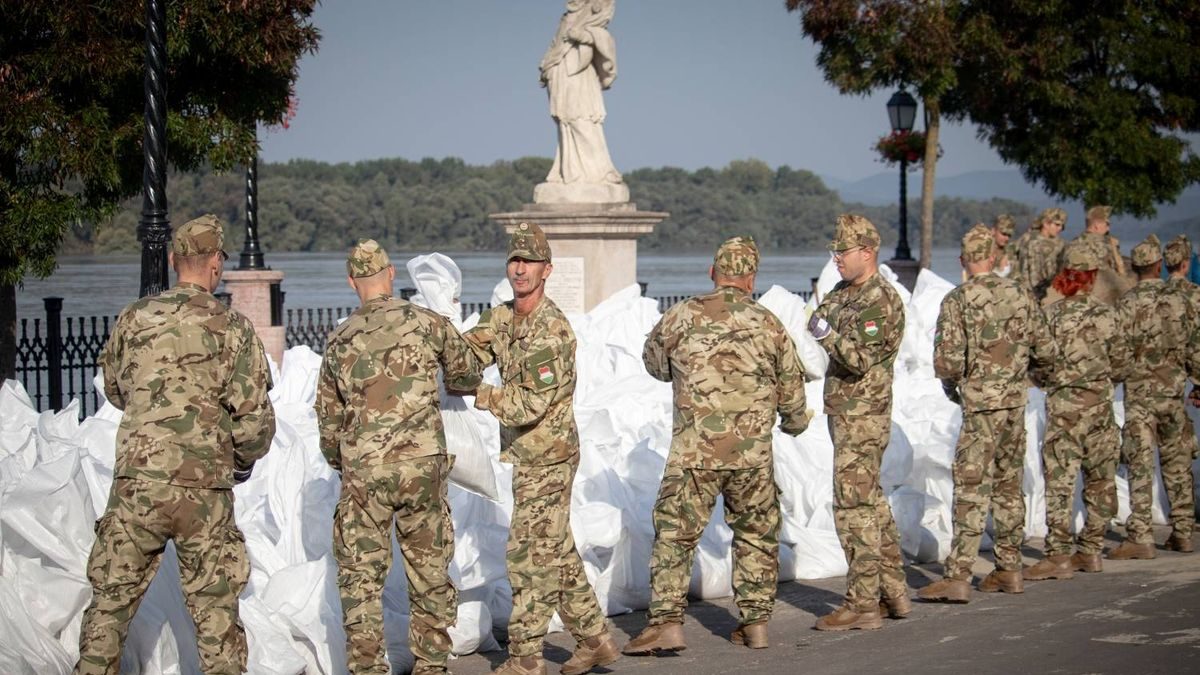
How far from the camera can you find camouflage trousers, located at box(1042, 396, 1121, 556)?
9.45 metres

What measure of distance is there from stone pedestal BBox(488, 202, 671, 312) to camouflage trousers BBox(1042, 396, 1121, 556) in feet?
24.7

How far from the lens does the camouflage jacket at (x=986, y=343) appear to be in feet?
28.5

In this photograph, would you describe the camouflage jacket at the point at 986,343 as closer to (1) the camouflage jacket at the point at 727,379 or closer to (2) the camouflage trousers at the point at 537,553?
(1) the camouflage jacket at the point at 727,379

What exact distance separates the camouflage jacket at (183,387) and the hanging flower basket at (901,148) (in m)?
18.9

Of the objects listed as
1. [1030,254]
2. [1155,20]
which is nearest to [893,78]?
[1155,20]

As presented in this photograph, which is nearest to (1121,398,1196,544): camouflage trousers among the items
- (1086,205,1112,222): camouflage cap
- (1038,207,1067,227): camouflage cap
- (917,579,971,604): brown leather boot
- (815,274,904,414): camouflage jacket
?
(917,579,971,604): brown leather boot

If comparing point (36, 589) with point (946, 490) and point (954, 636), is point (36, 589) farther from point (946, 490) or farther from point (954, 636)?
point (946, 490)

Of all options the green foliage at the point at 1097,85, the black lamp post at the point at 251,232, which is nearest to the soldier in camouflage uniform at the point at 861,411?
the black lamp post at the point at 251,232

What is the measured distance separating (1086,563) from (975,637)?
224 cm

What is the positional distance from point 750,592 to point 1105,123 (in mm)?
17950

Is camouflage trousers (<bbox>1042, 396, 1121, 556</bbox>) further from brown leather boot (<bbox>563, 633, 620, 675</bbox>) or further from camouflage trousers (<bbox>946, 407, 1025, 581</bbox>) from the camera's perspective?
brown leather boot (<bbox>563, 633, 620, 675</bbox>)

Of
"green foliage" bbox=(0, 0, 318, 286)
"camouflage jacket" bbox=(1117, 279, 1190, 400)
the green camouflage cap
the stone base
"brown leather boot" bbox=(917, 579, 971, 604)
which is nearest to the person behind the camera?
"brown leather boot" bbox=(917, 579, 971, 604)

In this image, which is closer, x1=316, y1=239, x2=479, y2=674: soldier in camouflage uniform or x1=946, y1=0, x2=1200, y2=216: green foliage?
x1=316, y1=239, x2=479, y2=674: soldier in camouflage uniform

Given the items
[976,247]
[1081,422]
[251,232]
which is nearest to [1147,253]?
[1081,422]
